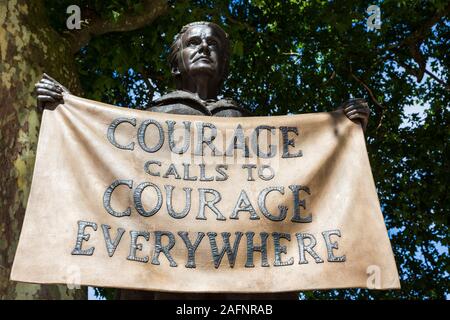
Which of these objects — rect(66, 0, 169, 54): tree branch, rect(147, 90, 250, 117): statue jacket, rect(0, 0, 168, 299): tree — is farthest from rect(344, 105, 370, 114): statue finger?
rect(66, 0, 169, 54): tree branch

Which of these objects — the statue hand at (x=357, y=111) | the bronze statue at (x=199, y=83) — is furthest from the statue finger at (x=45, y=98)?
the statue hand at (x=357, y=111)

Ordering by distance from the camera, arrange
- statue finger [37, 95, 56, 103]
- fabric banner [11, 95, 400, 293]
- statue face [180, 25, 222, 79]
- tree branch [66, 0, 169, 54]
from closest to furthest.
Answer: fabric banner [11, 95, 400, 293]
statue finger [37, 95, 56, 103]
statue face [180, 25, 222, 79]
tree branch [66, 0, 169, 54]

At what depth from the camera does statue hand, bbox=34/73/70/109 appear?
4219 mm

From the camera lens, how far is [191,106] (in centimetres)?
454

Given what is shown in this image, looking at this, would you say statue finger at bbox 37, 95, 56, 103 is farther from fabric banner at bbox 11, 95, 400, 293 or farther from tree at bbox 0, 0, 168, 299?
tree at bbox 0, 0, 168, 299

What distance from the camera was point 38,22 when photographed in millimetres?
7168

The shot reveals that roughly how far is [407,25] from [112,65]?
16.7ft

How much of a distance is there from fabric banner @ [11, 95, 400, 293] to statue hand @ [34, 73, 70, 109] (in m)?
0.07

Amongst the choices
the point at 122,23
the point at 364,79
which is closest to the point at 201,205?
the point at 122,23

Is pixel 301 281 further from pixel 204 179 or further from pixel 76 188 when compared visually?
pixel 76 188

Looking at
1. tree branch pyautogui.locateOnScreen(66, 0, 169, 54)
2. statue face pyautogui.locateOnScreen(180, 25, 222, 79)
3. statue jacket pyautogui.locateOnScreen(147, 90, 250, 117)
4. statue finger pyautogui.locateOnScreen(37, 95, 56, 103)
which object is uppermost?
tree branch pyautogui.locateOnScreen(66, 0, 169, 54)

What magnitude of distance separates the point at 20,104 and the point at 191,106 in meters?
2.54
